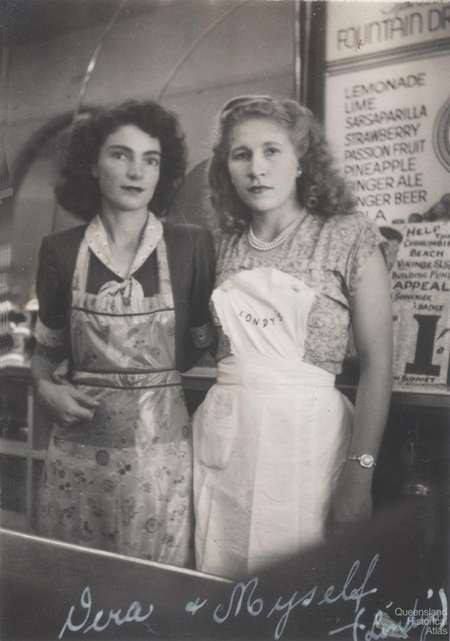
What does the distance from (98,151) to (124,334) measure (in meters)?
0.45

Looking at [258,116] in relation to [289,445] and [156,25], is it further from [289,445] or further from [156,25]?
[289,445]

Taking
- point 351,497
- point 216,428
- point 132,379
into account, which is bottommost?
point 351,497

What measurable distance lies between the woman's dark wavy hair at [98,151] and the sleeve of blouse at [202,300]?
6.5 inches

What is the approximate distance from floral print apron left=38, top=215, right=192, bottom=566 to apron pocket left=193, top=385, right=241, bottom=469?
0.03m

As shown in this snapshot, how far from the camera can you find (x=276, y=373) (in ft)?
5.57

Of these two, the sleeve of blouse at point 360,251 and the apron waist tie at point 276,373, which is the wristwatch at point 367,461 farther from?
the sleeve of blouse at point 360,251

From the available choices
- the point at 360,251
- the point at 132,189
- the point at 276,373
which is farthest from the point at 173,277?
the point at 360,251

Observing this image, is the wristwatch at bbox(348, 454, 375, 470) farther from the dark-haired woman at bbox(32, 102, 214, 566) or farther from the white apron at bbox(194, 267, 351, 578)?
the dark-haired woman at bbox(32, 102, 214, 566)

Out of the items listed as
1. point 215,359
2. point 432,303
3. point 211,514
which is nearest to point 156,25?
point 215,359

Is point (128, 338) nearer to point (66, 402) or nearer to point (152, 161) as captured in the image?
point (66, 402)

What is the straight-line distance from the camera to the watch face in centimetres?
167

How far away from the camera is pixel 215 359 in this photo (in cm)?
178

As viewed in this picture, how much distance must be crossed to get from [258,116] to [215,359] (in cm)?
57

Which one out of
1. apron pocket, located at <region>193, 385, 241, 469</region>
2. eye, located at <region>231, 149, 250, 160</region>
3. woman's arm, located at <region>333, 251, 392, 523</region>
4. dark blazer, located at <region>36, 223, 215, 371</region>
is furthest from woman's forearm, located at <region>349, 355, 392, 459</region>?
eye, located at <region>231, 149, 250, 160</region>
